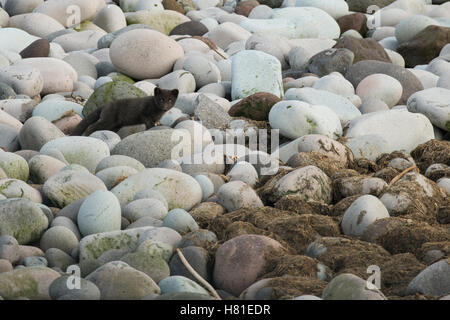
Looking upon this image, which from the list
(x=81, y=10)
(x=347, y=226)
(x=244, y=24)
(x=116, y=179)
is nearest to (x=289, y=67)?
(x=244, y=24)

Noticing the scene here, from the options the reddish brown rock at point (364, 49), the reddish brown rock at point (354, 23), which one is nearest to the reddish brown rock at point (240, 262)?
the reddish brown rock at point (364, 49)

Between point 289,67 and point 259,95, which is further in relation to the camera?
point 289,67

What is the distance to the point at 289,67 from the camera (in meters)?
11.8

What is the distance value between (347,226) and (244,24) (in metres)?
9.51

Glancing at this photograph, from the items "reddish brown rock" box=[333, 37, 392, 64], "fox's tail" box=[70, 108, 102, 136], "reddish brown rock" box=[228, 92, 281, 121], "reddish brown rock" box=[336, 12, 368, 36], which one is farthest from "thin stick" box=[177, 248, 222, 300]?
"reddish brown rock" box=[336, 12, 368, 36]

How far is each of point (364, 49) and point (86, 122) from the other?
5103mm

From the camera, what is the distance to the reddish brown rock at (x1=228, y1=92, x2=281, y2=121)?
8484 millimetres

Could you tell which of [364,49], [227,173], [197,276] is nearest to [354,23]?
[364,49]

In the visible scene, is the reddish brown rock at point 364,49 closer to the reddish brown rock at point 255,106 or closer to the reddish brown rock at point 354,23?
the reddish brown rock at point 255,106

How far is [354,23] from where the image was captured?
1511 cm

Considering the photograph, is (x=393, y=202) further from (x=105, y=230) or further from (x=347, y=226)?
(x=105, y=230)

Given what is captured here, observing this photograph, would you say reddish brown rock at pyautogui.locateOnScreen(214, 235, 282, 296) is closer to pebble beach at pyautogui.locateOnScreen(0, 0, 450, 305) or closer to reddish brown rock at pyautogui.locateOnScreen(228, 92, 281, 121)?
pebble beach at pyautogui.locateOnScreen(0, 0, 450, 305)

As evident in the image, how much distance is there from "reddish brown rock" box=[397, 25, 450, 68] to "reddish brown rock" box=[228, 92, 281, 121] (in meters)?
4.84

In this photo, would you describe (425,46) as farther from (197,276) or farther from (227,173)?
(197,276)
